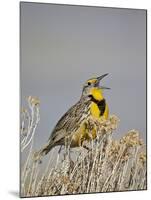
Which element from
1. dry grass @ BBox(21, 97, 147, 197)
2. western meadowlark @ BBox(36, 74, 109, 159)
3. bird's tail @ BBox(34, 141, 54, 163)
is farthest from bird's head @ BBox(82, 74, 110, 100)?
bird's tail @ BBox(34, 141, 54, 163)

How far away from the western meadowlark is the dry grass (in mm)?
65

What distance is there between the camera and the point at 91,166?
5.18m

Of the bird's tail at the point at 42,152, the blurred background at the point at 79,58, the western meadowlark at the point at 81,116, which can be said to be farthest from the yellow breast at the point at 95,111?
Answer: the bird's tail at the point at 42,152

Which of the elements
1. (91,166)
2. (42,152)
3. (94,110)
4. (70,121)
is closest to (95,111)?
(94,110)

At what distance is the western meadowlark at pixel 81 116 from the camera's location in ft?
16.7

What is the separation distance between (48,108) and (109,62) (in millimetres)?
670

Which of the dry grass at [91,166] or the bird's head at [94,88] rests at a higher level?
the bird's head at [94,88]

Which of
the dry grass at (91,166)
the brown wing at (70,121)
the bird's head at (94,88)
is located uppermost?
the bird's head at (94,88)

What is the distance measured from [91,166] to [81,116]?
1.36 ft

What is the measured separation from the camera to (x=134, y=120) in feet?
17.6

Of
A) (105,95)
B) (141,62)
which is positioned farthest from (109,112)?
(141,62)

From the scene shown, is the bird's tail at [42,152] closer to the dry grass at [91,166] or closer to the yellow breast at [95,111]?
the dry grass at [91,166]

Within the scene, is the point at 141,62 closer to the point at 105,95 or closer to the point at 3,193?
the point at 105,95

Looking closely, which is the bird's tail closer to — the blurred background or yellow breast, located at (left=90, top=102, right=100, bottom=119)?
the blurred background
